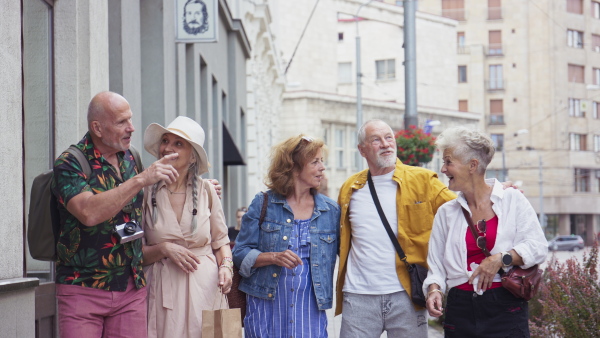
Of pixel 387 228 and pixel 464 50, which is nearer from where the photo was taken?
pixel 387 228

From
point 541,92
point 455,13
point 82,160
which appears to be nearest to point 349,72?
point 455,13

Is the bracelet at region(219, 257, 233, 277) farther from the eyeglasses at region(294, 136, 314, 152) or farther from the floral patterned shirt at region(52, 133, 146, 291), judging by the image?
the eyeglasses at region(294, 136, 314, 152)

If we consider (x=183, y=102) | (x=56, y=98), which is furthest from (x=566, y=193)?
(x=56, y=98)

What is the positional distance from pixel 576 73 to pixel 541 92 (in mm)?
3966

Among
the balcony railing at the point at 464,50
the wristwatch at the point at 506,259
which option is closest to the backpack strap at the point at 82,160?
the wristwatch at the point at 506,259

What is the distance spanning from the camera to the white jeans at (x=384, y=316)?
587cm

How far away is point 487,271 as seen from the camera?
5199 millimetres

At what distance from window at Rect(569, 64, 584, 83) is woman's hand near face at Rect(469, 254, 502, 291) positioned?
7819 centimetres

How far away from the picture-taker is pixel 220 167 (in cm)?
1762

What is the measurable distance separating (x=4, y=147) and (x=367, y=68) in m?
62.2

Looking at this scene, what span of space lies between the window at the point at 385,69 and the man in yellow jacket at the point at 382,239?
60.6 m

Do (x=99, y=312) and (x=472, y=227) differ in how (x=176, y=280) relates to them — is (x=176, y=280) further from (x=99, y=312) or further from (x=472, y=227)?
(x=472, y=227)

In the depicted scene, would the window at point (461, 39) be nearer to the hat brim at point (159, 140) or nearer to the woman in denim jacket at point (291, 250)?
the woman in denim jacket at point (291, 250)

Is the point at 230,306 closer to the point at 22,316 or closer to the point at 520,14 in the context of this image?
the point at 22,316
